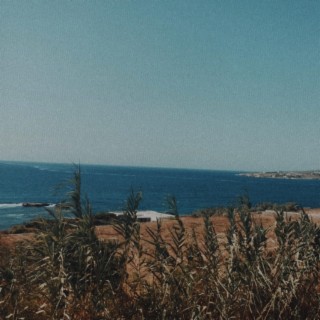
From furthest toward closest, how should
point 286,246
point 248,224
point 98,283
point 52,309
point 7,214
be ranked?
point 7,214, point 248,224, point 286,246, point 98,283, point 52,309

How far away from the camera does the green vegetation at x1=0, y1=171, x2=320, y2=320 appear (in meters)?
4.59

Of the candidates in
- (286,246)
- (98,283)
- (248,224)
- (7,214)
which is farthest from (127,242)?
(7,214)

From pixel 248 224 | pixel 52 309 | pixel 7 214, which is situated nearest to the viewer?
pixel 52 309

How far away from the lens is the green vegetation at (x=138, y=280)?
459 cm

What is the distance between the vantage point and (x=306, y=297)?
5.00 metres

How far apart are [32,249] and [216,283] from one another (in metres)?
2.34

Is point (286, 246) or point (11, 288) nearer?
point (11, 288)

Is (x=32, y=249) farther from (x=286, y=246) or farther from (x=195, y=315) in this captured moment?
(x=286, y=246)

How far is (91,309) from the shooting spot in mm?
4621

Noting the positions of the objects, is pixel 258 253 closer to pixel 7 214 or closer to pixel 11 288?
pixel 11 288

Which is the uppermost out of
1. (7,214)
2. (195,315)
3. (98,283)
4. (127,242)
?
(127,242)

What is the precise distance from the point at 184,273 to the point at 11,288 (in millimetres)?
1980

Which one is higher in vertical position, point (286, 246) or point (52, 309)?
point (286, 246)

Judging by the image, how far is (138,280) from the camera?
16.8 ft
